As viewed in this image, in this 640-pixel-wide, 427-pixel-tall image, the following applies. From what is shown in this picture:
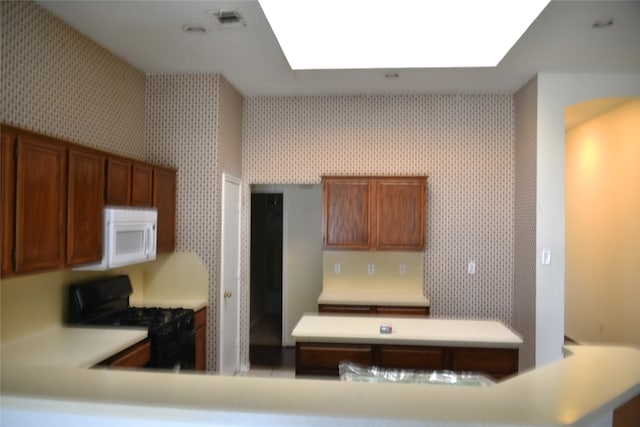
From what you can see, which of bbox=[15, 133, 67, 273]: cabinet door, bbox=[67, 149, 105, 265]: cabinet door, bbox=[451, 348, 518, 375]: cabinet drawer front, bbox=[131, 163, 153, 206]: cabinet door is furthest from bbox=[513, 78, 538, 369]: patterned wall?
bbox=[15, 133, 67, 273]: cabinet door

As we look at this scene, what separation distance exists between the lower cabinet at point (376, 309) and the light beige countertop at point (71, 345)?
6.18 feet

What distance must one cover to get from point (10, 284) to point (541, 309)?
4.13 metres

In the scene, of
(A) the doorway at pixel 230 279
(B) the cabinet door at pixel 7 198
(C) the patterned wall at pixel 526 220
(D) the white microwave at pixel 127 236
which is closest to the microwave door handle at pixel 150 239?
(D) the white microwave at pixel 127 236

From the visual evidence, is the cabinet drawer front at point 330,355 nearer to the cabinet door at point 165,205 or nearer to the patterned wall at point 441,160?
the cabinet door at point 165,205

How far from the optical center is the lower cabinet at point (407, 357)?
2.85 metres

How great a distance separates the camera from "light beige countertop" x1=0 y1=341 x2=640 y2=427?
1.08m

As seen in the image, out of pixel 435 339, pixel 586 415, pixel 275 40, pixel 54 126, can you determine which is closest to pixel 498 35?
pixel 275 40

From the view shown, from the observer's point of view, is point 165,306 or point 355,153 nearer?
point 165,306

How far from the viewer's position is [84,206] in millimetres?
2781

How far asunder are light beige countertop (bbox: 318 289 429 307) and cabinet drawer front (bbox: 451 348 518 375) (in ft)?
4.61

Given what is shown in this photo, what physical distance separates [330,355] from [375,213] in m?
1.83

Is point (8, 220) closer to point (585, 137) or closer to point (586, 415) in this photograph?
point (586, 415)

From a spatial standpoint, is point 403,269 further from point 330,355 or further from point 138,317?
→ point 138,317

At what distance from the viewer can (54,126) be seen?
2871 mm
